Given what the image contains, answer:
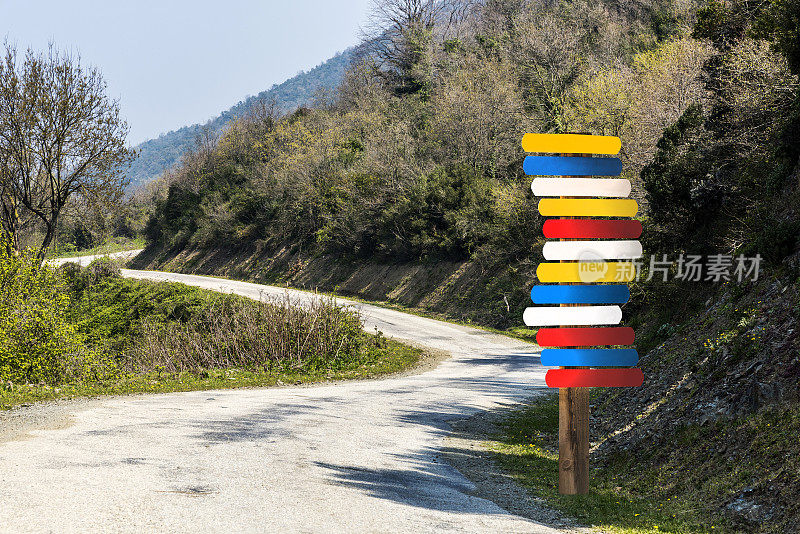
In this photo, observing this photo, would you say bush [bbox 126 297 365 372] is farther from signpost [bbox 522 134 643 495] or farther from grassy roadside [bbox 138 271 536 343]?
signpost [bbox 522 134 643 495]

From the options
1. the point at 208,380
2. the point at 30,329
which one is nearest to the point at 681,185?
the point at 208,380

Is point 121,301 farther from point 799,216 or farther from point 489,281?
point 799,216

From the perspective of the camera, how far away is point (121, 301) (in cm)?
3441

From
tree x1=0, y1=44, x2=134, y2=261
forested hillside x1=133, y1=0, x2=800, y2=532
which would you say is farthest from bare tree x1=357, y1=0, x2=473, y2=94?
tree x1=0, y1=44, x2=134, y2=261

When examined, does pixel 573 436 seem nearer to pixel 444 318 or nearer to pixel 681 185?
pixel 681 185

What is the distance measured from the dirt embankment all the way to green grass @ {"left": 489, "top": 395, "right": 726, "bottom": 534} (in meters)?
18.4

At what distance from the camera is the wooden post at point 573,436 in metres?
6.89

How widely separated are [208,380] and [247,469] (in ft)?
29.8

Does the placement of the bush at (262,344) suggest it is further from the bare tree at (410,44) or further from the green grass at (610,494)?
the bare tree at (410,44)

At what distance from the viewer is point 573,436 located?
6.89 metres

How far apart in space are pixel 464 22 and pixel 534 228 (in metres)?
48.1

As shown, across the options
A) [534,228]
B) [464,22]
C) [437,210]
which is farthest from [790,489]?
[464,22]

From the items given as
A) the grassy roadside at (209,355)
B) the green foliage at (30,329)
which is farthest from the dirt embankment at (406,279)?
the green foliage at (30,329)

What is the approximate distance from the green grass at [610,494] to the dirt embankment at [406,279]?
60.3ft
